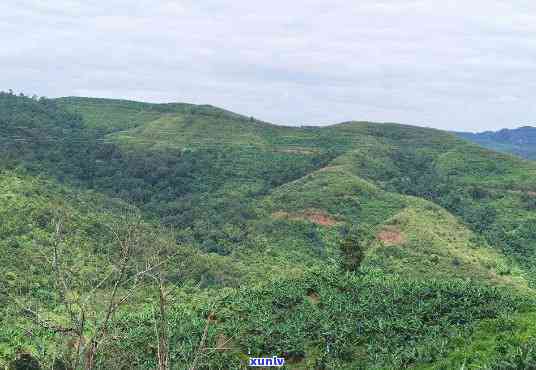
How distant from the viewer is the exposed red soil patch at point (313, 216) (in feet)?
206

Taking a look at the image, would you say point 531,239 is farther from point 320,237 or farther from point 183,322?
point 183,322

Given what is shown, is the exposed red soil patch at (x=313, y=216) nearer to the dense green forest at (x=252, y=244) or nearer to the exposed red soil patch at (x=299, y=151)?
the dense green forest at (x=252, y=244)

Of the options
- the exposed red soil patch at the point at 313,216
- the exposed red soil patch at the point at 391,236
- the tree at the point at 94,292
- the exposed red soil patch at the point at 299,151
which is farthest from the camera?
the exposed red soil patch at the point at 299,151

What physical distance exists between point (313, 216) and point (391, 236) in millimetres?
12223

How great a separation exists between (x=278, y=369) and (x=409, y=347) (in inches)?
209

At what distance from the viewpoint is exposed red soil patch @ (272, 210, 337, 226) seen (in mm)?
62906

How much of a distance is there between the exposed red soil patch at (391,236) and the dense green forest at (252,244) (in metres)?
0.28

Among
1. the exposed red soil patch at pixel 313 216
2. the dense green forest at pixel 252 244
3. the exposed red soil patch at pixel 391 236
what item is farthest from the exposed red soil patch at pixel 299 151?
the exposed red soil patch at pixel 391 236

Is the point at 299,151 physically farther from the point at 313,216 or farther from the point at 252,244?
the point at 252,244

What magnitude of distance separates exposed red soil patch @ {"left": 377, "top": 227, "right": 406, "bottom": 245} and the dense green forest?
0.93 ft

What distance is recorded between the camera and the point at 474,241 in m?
57.0

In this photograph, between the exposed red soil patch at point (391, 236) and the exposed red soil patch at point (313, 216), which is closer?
the exposed red soil patch at point (391, 236)

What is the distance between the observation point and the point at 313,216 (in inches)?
2534

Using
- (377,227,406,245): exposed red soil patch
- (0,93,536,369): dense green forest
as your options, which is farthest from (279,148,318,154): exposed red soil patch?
(377,227,406,245): exposed red soil patch
